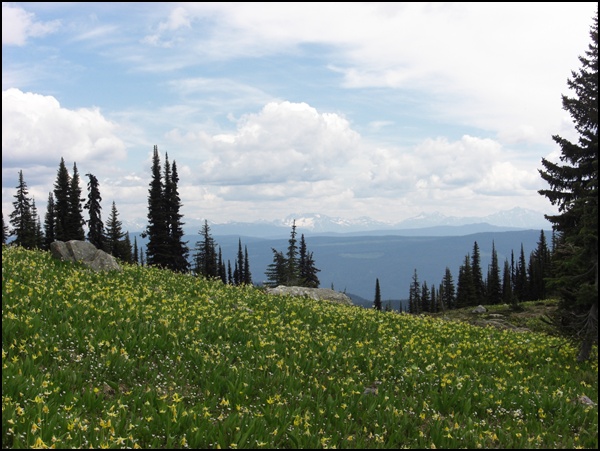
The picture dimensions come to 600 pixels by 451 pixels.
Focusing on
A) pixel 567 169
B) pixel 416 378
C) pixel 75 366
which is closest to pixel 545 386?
pixel 416 378

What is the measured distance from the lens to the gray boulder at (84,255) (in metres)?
18.9

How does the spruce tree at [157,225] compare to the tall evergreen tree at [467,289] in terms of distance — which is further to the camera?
the tall evergreen tree at [467,289]

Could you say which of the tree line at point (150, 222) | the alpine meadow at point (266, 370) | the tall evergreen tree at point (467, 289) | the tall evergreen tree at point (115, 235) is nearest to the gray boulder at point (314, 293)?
the alpine meadow at point (266, 370)

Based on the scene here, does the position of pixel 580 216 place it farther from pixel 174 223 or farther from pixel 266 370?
pixel 174 223

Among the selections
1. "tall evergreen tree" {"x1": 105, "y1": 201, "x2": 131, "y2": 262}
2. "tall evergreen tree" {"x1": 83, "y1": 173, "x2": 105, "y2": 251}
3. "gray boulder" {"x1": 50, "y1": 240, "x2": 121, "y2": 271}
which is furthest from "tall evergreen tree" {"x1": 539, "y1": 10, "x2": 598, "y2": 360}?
"tall evergreen tree" {"x1": 105, "y1": 201, "x2": 131, "y2": 262}

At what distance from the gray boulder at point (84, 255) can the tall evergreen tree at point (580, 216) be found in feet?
55.5

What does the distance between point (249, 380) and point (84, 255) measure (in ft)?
44.8

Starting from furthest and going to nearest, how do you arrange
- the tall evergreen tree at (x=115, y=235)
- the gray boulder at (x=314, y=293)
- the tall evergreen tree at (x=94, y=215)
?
1. the tall evergreen tree at (x=115, y=235)
2. the tall evergreen tree at (x=94, y=215)
3. the gray boulder at (x=314, y=293)

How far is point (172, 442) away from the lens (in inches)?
244

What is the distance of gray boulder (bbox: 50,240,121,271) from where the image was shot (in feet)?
61.9

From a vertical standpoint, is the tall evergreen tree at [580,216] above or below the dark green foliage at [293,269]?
above

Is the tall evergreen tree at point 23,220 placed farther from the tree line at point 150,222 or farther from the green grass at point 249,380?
the green grass at point 249,380

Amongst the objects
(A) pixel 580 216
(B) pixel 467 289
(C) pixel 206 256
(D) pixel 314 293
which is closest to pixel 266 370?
(A) pixel 580 216

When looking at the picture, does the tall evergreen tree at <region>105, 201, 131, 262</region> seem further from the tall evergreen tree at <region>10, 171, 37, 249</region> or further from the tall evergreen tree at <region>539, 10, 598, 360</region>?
the tall evergreen tree at <region>539, 10, 598, 360</region>
